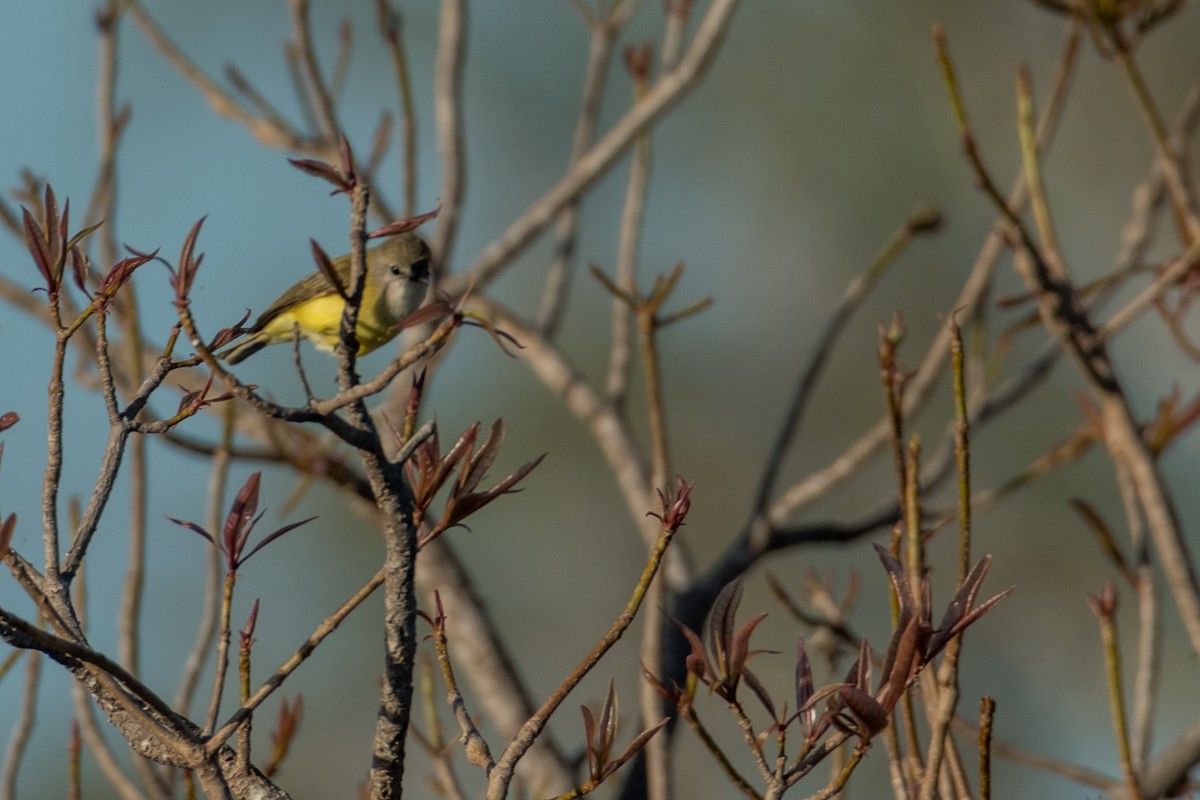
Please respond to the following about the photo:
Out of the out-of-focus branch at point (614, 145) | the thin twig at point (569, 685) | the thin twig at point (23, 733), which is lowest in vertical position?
the thin twig at point (569, 685)

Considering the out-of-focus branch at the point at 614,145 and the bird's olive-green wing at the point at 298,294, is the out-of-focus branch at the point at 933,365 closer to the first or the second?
the out-of-focus branch at the point at 614,145

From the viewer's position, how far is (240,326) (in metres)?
1.42

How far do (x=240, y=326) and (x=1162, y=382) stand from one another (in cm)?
1023

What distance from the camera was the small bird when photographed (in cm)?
350

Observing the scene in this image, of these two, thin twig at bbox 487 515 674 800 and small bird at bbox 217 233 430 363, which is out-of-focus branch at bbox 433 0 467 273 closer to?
small bird at bbox 217 233 430 363

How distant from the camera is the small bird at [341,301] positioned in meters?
3.50

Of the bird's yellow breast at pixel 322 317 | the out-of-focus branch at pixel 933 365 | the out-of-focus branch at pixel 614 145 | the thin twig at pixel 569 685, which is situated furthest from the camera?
the bird's yellow breast at pixel 322 317

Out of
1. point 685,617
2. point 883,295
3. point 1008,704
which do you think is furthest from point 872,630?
point 685,617

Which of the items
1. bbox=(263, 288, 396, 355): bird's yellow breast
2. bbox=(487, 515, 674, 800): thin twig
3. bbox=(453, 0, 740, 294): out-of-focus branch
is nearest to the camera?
bbox=(487, 515, 674, 800): thin twig

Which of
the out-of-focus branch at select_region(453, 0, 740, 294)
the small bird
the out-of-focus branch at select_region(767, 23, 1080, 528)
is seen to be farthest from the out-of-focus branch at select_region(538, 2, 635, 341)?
the out-of-focus branch at select_region(767, 23, 1080, 528)

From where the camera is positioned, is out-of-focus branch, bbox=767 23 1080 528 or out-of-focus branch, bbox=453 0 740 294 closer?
out-of-focus branch, bbox=767 23 1080 528

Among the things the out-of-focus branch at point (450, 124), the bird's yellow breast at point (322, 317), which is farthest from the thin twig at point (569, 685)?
the out-of-focus branch at point (450, 124)

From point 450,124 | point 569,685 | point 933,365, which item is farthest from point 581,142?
point 569,685

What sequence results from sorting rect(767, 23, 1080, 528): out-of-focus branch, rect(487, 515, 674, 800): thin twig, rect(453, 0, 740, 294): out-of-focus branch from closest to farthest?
rect(487, 515, 674, 800): thin twig → rect(767, 23, 1080, 528): out-of-focus branch → rect(453, 0, 740, 294): out-of-focus branch
